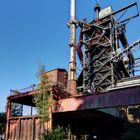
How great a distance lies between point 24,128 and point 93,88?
13.0 m

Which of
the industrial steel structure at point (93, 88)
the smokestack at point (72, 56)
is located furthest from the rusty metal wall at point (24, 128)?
the smokestack at point (72, 56)

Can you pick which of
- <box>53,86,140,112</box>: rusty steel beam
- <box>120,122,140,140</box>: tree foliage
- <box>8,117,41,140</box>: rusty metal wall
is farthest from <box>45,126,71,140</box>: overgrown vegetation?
<box>120,122,140,140</box>: tree foliage

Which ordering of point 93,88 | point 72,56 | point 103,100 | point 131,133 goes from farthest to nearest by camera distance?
point 93,88, point 72,56, point 131,133, point 103,100

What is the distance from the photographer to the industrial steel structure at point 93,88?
62.4ft

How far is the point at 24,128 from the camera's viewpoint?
24188 millimetres

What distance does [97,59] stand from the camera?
3450 cm

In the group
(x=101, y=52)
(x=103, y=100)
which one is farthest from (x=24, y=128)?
(x=101, y=52)

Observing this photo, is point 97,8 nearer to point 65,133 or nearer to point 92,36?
point 92,36

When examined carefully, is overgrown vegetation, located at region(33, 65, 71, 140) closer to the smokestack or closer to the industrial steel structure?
the industrial steel structure

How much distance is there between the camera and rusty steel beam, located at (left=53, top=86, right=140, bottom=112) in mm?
16359

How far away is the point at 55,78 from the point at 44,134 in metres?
7.56

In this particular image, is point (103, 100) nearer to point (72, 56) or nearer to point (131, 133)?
point (131, 133)

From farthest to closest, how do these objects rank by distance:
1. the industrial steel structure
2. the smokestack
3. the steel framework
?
the steel framework, the smokestack, the industrial steel structure

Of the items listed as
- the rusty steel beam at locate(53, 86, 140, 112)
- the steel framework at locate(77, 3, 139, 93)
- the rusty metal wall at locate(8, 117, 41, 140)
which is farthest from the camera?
the steel framework at locate(77, 3, 139, 93)
